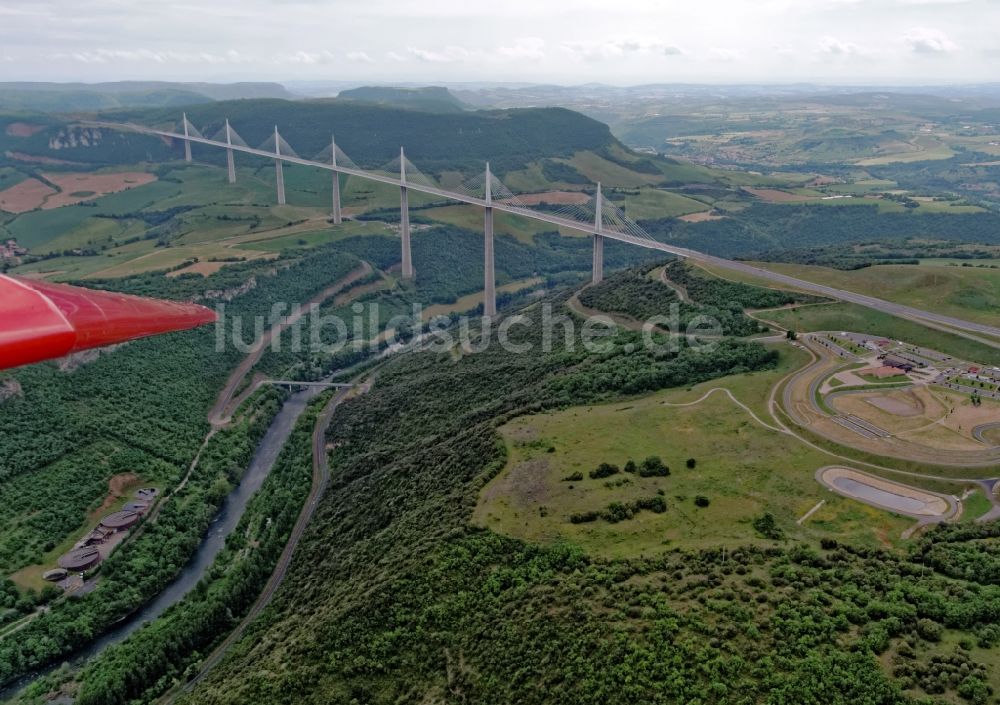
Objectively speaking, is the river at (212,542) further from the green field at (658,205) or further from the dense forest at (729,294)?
the green field at (658,205)

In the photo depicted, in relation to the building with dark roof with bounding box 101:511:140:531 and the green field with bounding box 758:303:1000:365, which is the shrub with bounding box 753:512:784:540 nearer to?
the green field with bounding box 758:303:1000:365

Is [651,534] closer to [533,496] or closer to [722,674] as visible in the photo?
[533,496]

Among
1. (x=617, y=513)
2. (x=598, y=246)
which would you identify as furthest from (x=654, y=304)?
(x=617, y=513)

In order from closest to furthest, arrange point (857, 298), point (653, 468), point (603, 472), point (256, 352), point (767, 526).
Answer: point (767, 526), point (653, 468), point (603, 472), point (857, 298), point (256, 352)

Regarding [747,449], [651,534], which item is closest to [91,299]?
[651,534]

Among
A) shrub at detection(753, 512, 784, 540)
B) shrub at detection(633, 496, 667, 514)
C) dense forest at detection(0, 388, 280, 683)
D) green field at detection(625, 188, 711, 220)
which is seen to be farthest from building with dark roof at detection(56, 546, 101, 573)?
green field at detection(625, 188, 711, 220)

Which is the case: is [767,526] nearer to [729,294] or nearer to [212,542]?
[729,294]
